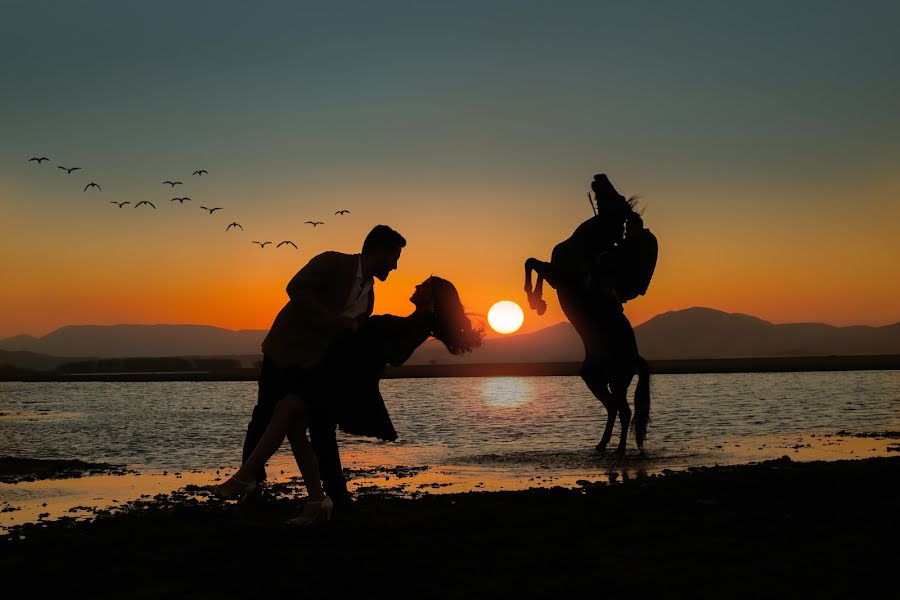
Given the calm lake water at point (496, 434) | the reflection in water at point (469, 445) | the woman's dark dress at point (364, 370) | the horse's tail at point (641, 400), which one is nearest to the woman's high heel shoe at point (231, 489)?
the woman's dark dress at point (364, 370)

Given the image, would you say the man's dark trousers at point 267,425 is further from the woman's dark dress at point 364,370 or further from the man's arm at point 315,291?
the man's arm at point 315,291

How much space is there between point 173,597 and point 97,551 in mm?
1546

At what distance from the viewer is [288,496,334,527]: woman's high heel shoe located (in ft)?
22.3

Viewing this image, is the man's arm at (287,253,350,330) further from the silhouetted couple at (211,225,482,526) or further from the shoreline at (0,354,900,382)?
the shoreline at (0,354,900,382)

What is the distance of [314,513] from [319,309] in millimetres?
1473

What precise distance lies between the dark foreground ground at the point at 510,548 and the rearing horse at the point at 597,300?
175 inches

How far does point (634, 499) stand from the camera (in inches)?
312

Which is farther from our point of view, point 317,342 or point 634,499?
point 634,499

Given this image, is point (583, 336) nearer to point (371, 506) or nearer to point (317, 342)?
point (371, 506)

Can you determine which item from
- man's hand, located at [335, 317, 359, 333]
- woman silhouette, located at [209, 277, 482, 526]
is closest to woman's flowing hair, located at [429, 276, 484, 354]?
woman silhouette, located at [209, 277, 482, 526]

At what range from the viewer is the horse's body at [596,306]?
1269 centimetres

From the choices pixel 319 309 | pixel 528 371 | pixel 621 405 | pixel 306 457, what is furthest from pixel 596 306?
pixel 528 371

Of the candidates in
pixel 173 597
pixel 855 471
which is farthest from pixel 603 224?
pixel 173 597

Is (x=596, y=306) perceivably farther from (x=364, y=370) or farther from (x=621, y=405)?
(x=364, y=370)
